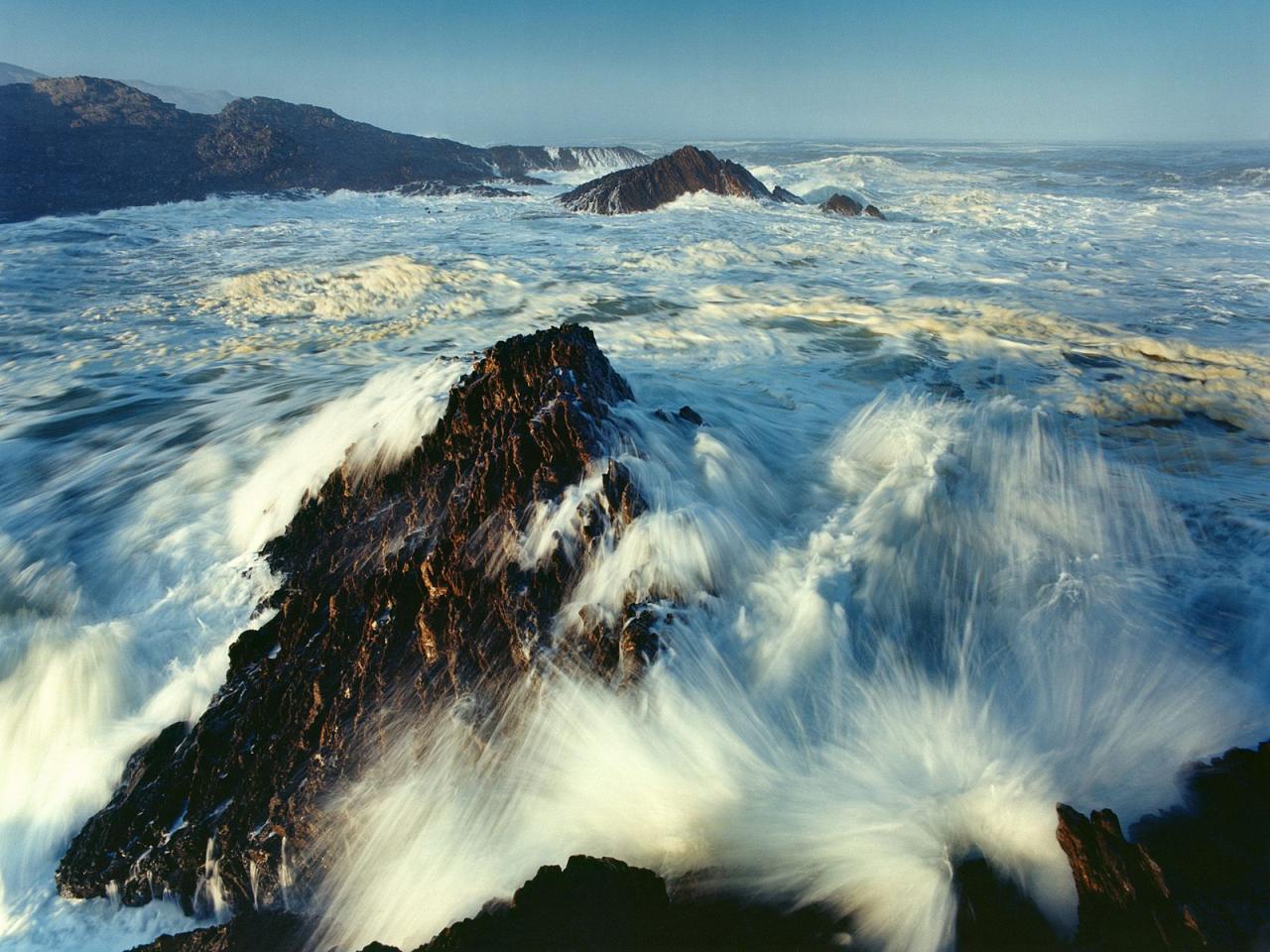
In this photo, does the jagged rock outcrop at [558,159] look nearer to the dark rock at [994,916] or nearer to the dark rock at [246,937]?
the dark rock at [246,937]

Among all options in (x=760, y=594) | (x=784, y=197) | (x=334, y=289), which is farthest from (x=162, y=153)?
(x=760, y=594)

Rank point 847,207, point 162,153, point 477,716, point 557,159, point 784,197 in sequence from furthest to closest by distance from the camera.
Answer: point 557,159 → point 162,153 → point 784,197 → point 847,207 → point 477,716

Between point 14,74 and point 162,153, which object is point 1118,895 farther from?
point 14,74

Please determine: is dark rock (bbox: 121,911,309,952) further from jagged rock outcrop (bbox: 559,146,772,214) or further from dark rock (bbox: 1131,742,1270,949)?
jagged rock outcrop (bbox: 559,146,772,214)

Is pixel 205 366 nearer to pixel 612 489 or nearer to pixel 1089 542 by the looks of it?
pixel 612 489

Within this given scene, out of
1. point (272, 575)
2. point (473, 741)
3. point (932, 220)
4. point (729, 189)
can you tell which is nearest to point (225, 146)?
point (729, 189)

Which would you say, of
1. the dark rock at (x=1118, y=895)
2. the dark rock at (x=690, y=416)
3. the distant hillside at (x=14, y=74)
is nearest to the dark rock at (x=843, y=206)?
the dark rock at (x=690, y=416)

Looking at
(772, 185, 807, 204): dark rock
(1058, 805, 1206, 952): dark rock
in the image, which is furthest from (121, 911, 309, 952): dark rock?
(772, 185, 807, 204): dark rock
